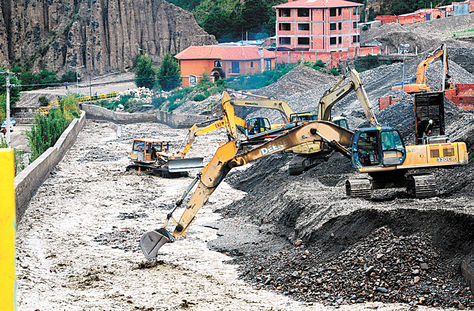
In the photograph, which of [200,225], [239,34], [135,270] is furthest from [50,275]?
[239,34]

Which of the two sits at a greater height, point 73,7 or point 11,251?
point 73,7

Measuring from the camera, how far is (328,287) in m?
13.4

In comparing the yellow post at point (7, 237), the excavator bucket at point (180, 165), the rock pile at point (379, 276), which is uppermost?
the yellow post at point (7, 237)

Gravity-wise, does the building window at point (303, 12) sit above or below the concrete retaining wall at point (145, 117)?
above

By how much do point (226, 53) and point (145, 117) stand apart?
1533 cm

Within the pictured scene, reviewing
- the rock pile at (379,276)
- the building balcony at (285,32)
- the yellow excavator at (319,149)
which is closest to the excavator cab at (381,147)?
the rock pile at (379,276)

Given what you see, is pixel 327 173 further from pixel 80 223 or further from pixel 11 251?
pixel 11 251

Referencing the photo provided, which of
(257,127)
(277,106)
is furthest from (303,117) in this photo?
(257,127)

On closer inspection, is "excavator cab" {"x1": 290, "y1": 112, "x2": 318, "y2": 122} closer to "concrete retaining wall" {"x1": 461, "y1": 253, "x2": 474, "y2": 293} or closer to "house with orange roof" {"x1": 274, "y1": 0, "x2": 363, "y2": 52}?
"concrete retaining wall" {"x1": 461, "y1": 253, "x2": 474, "y2": 293}

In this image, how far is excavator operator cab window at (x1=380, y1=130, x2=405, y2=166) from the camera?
53.4 ft

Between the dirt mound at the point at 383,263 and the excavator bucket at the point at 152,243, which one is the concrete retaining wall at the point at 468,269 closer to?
the dirt mound at the point at 383,263

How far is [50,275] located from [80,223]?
253 inches

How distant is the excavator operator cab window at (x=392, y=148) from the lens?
16281mm

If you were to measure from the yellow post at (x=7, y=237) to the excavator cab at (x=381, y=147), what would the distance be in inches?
536
